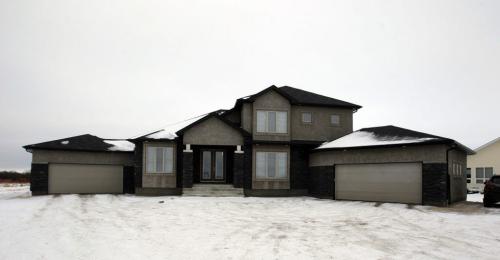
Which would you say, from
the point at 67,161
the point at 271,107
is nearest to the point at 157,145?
the point at 67,161

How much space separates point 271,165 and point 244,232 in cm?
1415

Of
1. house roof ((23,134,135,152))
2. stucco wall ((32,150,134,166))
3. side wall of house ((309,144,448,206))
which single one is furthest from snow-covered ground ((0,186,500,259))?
house roof ((23,134,135,152))

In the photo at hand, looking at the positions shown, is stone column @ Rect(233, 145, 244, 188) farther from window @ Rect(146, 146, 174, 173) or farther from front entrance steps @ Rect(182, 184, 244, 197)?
window @ Rect(146, 146, 174, 173)

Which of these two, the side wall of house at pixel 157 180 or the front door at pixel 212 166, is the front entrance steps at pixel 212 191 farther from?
the front door at pixel 212 166

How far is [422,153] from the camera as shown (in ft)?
69.1

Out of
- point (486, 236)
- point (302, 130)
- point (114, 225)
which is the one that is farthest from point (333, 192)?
point (114, 225)

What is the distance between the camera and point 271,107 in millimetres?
27328

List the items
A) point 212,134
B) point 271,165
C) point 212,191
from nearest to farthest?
point 212,191 < point 212,134 < point 271,165

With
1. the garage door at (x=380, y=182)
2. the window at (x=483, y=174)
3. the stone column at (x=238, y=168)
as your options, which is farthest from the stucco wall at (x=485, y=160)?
the stone column at (x=238, y=168)

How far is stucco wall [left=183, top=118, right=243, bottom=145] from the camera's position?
25516mm

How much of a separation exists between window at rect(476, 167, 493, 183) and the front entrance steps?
22.1 metres

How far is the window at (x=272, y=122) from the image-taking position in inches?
1067

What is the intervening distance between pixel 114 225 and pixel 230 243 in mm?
4788

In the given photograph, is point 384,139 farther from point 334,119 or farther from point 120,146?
point 120,146
